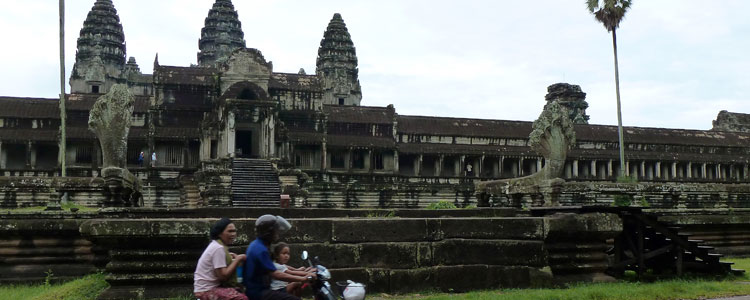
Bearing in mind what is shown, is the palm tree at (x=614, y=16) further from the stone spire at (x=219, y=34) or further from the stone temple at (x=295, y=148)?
the stone spire at (x=219, y=34)

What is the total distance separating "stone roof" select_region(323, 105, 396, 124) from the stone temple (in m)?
0.07

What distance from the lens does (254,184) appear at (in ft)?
102

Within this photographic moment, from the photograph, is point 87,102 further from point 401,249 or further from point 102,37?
point 401,249

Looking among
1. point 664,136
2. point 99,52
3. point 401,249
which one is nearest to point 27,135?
point 99,52

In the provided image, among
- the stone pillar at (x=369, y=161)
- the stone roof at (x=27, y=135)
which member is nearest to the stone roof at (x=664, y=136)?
the stone pillar at (x=369, y=161)

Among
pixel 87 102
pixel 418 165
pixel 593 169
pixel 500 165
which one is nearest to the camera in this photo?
pixel 87 102

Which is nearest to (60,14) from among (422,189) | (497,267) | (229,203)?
(229,203)

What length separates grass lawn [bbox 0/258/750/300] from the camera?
7703 mm

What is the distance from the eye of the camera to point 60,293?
7953mm

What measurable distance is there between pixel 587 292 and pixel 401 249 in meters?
2.33

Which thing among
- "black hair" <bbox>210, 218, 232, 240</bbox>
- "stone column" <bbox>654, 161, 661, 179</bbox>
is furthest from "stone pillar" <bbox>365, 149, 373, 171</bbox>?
"black hair" <bbox>210, 218, 232, 240</bbox>

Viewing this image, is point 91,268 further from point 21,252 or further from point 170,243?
point 170,243

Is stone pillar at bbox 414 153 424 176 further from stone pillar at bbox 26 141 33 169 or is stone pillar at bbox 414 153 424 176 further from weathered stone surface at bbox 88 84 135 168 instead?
weathered stone surface at bbox 88 84 135 168

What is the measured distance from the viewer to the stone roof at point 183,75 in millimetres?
39125
